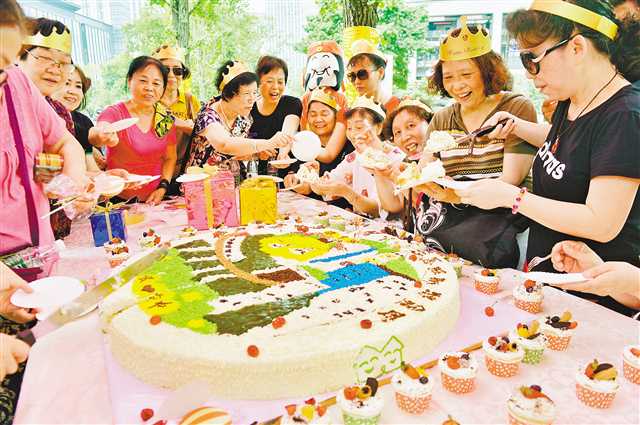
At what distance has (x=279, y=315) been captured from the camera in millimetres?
1540

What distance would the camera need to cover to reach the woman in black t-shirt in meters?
4.01

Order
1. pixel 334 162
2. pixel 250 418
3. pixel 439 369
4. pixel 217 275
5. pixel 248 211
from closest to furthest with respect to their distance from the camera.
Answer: pixel 250 418, pixel 439 369, pixel 217 275, pixel 248 211, pixel 334 162

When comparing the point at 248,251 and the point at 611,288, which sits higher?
the point at 611,288

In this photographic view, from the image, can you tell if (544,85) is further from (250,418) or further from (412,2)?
(412,2)

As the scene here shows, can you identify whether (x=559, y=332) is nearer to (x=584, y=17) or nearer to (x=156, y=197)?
(x=584, y=17)

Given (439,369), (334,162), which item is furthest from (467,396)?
(334,162)

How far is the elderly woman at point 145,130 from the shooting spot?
331cm

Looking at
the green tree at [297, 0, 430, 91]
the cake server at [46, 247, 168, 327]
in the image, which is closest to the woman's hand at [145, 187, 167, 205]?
the cake server at [46, 247, 168, 327]

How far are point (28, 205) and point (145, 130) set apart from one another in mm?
1768

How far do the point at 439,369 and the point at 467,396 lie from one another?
118 millimetres

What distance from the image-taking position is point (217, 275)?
193 cm

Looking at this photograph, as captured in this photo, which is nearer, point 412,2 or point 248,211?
point 248,211

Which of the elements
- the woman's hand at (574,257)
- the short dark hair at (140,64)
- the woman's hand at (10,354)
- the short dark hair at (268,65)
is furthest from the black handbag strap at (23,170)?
the short dark hair at (268,65)

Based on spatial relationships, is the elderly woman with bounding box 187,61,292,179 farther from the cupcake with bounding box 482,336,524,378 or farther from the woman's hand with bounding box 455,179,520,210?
the cupcake with bounding box 482,336,524,378
